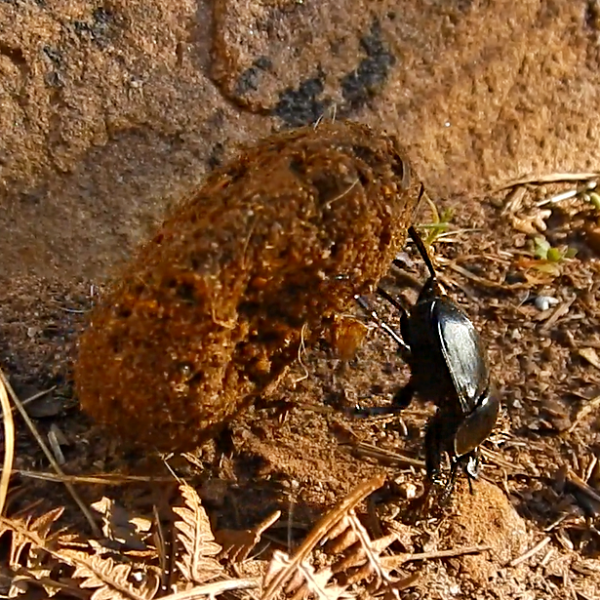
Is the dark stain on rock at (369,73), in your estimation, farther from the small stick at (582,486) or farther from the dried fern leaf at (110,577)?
the dried fern leaf at (110,577)

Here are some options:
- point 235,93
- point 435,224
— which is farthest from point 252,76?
point 435,224

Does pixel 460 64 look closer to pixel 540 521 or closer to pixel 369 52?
pixel 369 52

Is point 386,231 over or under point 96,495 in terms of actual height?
over

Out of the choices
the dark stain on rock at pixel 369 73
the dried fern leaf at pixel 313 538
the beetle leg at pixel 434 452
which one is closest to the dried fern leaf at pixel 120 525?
the dried fern leaf at pixel 313 538

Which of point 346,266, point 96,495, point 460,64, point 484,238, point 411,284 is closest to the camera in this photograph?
point 346,266

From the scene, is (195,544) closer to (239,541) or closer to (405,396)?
(239,541)

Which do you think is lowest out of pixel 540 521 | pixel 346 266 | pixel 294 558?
pixel 540 521

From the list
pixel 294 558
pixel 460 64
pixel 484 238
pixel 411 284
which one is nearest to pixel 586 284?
pixel 484 238
